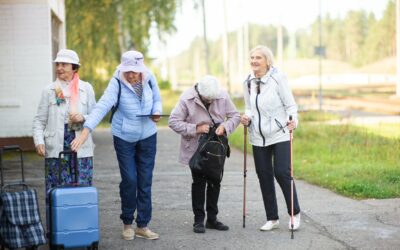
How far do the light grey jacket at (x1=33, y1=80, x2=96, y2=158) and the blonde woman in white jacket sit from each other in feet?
5.69

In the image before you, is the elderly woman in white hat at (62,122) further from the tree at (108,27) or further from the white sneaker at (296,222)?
the tree at (108,27)

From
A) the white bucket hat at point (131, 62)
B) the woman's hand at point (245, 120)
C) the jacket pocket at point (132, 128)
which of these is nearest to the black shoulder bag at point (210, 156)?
the woman's hand at point (245, 120)

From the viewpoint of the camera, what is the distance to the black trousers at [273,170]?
7.77 metres

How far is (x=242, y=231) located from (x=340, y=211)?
1.61 m

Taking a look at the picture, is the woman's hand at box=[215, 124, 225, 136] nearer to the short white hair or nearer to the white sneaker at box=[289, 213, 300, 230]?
the short white hair

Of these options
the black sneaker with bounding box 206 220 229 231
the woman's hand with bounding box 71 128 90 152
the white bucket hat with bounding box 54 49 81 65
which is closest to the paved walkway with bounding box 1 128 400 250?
the black sneaker with bounding box 206 220 229 231

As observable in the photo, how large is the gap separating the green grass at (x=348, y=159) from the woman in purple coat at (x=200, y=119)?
3.00 m

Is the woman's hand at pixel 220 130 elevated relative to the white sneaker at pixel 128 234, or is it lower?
elevated

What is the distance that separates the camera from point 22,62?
16.6 metres

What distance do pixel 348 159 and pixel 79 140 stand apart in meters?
7.76

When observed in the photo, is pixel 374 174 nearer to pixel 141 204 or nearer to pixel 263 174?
pixel 263 174

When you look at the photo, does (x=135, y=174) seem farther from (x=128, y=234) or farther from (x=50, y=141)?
(x=50, y=141)

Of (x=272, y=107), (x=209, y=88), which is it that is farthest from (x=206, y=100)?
(x=272, y=107)

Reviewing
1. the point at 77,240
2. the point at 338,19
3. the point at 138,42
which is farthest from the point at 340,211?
the point at 338,19
